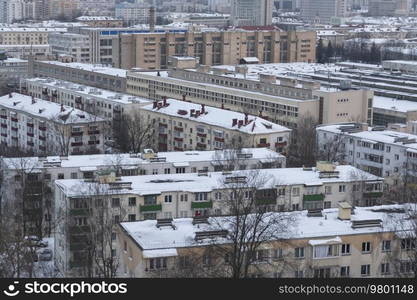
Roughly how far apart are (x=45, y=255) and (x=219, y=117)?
→ 20.3ft

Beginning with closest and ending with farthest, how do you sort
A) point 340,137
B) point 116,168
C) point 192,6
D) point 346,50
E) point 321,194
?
point 321,194
point 116,168
point 340,137
point 346,50
point 192,6

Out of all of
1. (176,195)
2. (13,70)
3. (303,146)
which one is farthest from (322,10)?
(176,195)

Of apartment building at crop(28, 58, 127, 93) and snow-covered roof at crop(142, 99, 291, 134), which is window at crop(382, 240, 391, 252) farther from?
apartment building at crop(28, 58, 127, 93)

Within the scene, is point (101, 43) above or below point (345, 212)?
above

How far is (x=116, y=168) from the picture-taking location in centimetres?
993

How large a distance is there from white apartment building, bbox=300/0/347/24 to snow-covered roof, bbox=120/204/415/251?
50283 millimetres

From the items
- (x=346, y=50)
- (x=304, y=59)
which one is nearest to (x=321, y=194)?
(x=304, y=59)

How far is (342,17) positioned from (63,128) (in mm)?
44645

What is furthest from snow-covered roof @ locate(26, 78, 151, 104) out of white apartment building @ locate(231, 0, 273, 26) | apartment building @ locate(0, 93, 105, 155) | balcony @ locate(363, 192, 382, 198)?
white apartment building @ locate(231, 0, 273, 26)

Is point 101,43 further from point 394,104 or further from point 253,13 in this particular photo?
point 253,13

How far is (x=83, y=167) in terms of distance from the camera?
10.2 m

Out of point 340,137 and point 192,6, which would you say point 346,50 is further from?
point 192,6

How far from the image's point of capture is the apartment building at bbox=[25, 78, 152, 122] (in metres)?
16.3

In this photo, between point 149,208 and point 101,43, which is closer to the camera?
point 149,208
